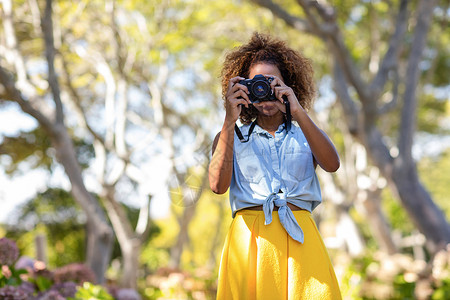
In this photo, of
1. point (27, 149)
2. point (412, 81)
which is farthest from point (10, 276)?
point (27, 149)

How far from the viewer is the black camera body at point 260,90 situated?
6.01 ft

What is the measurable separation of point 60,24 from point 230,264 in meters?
7.21

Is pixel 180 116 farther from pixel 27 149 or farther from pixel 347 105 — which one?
pixel 347 105

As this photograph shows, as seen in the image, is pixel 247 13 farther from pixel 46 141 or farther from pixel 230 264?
pixel 230 264

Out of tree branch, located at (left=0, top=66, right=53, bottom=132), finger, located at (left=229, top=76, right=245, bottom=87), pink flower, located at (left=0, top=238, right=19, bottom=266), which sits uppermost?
tree branch, located at (left=0, top=66, right=53, bottom=132)

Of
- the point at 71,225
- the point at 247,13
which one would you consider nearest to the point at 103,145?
the point at 247,13

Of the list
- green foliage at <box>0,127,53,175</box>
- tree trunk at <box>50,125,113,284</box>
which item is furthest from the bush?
green foliage at <box>0,127,53,175</box>

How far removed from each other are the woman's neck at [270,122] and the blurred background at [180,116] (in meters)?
0.27

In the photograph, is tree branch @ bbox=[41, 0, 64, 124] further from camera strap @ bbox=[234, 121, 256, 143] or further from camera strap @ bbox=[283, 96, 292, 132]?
camera strap @ bbox=[283, 96, 292, 132]

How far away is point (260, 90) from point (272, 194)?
0.39m

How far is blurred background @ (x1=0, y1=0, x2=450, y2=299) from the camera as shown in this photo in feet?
17.4

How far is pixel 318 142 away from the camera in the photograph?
1.85 metres

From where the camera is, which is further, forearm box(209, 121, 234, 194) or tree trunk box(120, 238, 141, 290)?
tree trunk box(120, 238, 141, 290)

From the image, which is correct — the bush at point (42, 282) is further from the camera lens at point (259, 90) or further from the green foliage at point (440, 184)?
the green foliage at point (440, 184)
